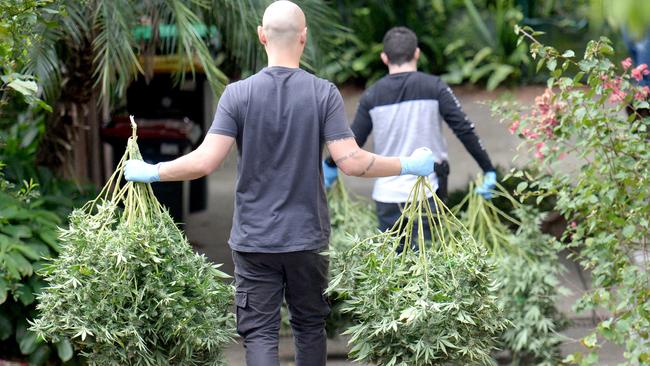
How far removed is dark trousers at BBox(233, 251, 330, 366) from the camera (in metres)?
3.78

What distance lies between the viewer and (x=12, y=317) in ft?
16.6

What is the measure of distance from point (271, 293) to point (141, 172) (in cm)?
69

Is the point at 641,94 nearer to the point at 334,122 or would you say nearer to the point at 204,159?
the point at 334,122

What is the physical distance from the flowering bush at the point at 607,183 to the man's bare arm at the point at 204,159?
135cm

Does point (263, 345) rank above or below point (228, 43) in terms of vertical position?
below

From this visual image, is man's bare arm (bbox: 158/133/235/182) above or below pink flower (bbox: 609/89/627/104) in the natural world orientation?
below

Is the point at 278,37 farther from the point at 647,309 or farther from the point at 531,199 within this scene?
the point at 531,199

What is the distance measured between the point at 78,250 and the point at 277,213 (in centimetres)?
76

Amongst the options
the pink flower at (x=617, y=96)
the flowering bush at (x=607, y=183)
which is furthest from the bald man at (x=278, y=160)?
the pink flower at (x=617, y=96)

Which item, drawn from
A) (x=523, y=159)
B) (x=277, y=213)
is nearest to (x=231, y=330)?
(x=277, y=213)

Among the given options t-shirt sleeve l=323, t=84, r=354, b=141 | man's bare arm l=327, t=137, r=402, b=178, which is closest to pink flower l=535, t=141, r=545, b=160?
man's bare arm l=327, t=137, r=402, b=178

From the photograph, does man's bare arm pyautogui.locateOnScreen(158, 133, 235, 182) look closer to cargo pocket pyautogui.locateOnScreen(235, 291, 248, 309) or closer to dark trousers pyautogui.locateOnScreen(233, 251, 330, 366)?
dark trousers pyautogui.locateOnScreen(233, 251, 330, 366)

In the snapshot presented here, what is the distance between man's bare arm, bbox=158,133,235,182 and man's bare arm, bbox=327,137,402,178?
404mm

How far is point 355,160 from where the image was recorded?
12.2 feet
